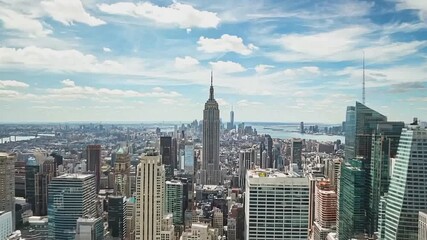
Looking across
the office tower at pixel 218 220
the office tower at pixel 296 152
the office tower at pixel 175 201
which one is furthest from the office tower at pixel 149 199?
the office tower at pixel 296 152

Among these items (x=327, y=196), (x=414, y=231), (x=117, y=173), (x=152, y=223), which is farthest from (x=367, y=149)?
(x=117, y=173)

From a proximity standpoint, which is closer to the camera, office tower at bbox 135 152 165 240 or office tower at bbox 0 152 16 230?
office tower at bbox 0 152 16 230

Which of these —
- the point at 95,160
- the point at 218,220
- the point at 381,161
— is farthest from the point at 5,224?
the point at 381,161

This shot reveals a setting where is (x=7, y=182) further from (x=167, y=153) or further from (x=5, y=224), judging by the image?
(x=167, y=153)

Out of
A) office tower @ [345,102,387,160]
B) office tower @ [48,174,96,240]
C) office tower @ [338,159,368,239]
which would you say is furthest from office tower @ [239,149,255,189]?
office tower @ [48,174,96,240]

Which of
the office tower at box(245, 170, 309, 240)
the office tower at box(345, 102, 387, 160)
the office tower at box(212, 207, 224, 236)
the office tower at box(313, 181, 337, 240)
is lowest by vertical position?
the office tower at box(212, 207, 224, 236)

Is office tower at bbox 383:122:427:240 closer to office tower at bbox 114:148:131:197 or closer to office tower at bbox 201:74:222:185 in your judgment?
office tower at bbox 114:148:131:197
